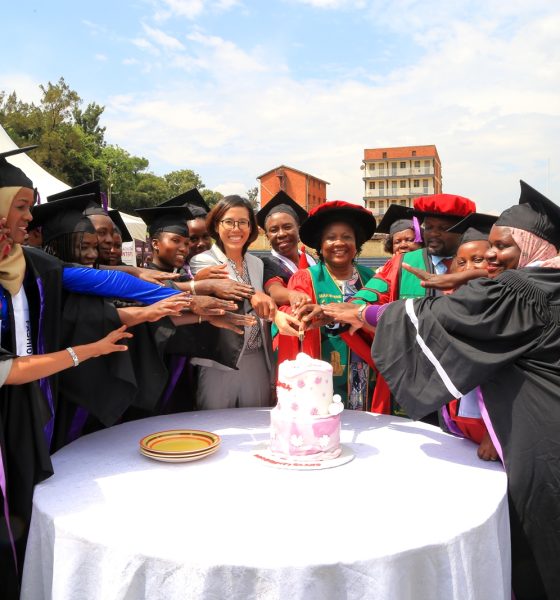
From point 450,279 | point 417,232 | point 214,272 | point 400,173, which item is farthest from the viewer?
point 400,173

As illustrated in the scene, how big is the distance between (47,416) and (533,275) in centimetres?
224

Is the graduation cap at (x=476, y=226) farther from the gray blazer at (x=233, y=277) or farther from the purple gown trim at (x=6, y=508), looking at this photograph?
the purple gown trim at (x=6, y=508)

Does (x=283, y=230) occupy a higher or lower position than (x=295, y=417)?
higher

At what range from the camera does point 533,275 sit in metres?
2.27

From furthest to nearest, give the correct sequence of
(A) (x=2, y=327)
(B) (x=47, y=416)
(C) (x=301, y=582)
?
(B) (x=47, y=416) < (A) (x=2, y=327) < (C) (x=301, y=582)

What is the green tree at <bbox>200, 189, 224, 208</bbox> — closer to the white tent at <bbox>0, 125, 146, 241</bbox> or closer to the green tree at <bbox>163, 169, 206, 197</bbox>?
the green tree at <bbox>163, 169, 206, 197</bbox>

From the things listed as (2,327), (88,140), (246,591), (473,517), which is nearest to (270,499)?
(246,591)

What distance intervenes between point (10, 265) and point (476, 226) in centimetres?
283

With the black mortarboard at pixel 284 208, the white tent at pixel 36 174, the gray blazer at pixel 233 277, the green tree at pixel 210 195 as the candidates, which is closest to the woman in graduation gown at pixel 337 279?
the gray blazer at pixel 233 277

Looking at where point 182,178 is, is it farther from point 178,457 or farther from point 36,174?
point 178,457

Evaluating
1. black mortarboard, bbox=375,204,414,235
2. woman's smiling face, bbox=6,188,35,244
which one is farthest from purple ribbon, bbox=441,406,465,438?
black mortarboard, bbox=375,204,414,235

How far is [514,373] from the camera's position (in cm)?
223

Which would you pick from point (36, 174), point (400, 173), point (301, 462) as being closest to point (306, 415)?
point (301, 462)

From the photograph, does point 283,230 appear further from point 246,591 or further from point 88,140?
point 88,140
